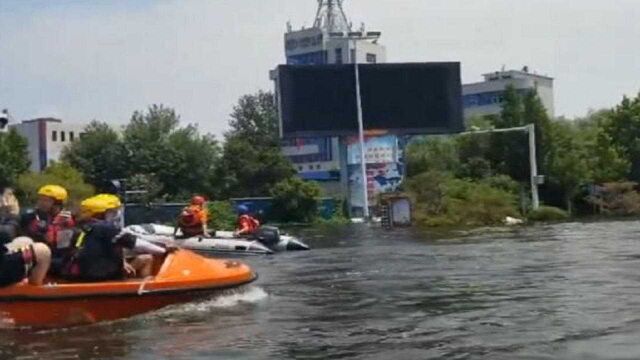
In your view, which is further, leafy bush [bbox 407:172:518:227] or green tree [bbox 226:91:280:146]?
green tree [bbox 226:91:280:146]

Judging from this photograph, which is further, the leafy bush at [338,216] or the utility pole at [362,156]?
the leafy bush at [338,216]

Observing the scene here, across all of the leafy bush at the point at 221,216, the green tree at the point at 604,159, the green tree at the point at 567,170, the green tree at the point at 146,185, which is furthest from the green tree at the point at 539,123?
the green tree at the point at 146,185

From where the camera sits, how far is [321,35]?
386 feet

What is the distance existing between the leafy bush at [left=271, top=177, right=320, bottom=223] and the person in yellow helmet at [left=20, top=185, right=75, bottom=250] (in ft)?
172

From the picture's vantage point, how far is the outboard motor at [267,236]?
86.7 ft

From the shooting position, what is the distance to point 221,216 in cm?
5075

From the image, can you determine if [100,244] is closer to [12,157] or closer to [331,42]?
[12,157]

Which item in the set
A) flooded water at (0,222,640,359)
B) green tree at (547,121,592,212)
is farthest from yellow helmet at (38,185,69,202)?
green tree at (547,121,592,212)

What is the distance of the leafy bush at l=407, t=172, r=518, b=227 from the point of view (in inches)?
2058

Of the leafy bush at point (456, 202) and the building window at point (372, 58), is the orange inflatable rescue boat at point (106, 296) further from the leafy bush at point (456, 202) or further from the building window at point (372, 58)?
the building window at point (372, 58)

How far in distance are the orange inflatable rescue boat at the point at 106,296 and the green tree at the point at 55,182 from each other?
5161cm

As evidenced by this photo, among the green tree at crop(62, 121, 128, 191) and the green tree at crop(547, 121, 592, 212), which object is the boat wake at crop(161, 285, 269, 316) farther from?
the green tree at crop(62, 121, 128, 191)

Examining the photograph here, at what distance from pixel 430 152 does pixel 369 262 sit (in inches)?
2206

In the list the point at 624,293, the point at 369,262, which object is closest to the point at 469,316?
the point at 624,293
